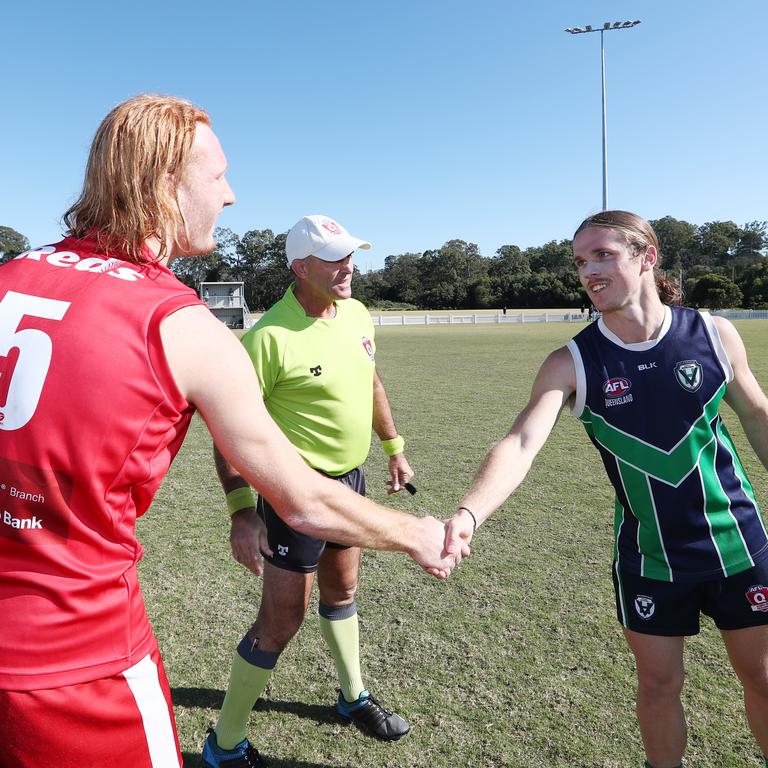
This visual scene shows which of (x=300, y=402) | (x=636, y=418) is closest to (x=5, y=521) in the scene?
(x=300, y=402)

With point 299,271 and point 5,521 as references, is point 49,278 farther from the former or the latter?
point 299,271

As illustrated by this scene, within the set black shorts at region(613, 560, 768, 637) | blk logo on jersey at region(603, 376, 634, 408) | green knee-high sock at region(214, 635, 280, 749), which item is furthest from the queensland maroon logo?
green knee-high sock at region(214, 635, 280, 749)

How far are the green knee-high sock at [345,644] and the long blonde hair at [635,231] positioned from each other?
2193 millimetres

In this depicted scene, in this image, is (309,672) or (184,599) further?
(184,599)

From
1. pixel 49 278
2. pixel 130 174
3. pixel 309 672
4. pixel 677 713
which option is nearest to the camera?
pixel 49 278

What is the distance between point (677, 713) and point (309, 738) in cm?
174

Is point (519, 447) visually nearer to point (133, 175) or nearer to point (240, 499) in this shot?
point (240, 499)

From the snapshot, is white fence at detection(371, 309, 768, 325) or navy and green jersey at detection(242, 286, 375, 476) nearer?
navy and green jersey at detection(242, 286, 375, 476)

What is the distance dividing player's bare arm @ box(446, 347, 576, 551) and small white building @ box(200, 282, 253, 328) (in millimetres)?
68719

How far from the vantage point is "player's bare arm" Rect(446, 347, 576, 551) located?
A: 2.48m

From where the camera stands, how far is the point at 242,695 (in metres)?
3.03

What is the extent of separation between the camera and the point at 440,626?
4.21 m

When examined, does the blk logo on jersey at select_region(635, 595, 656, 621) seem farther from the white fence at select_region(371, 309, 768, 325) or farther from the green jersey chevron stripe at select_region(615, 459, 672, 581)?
the white fence at select_region(371, 309, 768, 325)

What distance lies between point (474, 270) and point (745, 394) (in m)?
115
